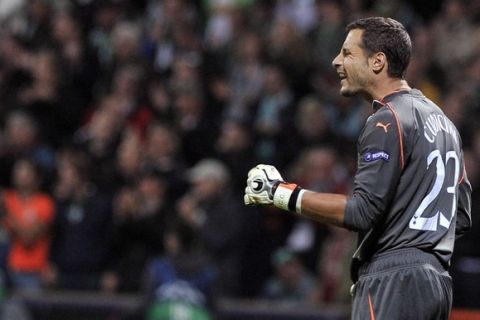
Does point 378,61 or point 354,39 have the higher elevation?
point 354,39

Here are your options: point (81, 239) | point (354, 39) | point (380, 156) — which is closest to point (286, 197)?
point (380, 156)

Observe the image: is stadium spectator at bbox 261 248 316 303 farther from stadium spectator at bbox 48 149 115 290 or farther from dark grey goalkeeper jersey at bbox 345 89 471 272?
dark grey goalkeeper jersey at bbox 345 89 471 272

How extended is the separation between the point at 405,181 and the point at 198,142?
6791 millimetres

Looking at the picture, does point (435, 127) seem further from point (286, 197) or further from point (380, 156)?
point (286, 197)

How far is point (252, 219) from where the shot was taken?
10.4m

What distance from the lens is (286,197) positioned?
502cm

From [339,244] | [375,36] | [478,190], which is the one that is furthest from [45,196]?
→ [375,36]

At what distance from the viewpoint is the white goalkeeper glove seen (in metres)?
5.02

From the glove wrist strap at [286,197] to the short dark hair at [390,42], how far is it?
0.67 metres

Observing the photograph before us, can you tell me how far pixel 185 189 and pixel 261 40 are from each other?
2198 millimetres

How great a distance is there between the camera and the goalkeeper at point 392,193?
490 centimetres

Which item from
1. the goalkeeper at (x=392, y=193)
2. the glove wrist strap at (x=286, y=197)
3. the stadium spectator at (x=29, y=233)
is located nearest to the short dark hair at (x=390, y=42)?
the goalkeeper at (x=392, y=193)

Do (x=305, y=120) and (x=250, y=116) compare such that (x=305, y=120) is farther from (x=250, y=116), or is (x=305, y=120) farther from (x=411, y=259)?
(x=411, y=259)

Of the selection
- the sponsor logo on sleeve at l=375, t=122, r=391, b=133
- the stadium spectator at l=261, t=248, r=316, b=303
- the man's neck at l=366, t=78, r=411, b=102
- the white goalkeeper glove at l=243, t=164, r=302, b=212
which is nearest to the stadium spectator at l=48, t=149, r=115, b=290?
the stadium spectator at l=261, t=248, r=316, b=303
